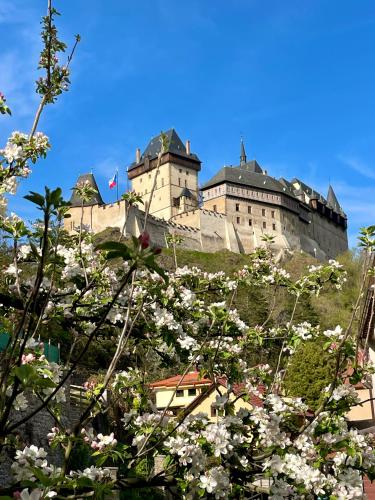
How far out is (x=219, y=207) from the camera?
8588cm

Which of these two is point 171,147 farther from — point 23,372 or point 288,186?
point 23,372

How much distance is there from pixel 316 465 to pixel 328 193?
10681cm

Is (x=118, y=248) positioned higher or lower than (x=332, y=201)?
lower

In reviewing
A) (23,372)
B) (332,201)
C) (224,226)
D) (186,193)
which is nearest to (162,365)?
(23,372)

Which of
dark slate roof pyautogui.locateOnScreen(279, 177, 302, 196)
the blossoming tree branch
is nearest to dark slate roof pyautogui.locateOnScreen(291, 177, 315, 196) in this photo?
dark slate roof pyautogui.locateOnScreen(279, 177, 302, 196)

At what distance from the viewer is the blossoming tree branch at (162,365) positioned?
3771 millimetres

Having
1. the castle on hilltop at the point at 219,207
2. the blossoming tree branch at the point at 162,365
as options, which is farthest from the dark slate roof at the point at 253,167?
the blossoming tree branch at the point at 162,365

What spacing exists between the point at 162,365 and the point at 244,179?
84.4 metres

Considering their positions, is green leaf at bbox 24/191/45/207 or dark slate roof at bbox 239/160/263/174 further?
dark slate roof at bbox 239/160/263/174

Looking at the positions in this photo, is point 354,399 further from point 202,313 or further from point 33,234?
point 33,234

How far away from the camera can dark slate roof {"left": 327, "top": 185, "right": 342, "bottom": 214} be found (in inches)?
4195

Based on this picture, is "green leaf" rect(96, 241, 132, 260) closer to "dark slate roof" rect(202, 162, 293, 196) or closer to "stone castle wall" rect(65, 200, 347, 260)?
"stone castle wall" rect(65, 200, 347, 260)

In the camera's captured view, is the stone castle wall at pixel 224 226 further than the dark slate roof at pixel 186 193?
No

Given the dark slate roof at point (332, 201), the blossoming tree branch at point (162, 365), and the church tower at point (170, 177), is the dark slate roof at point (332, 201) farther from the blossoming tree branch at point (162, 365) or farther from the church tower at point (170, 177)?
the blossoming tree branch at point (162, 365)
